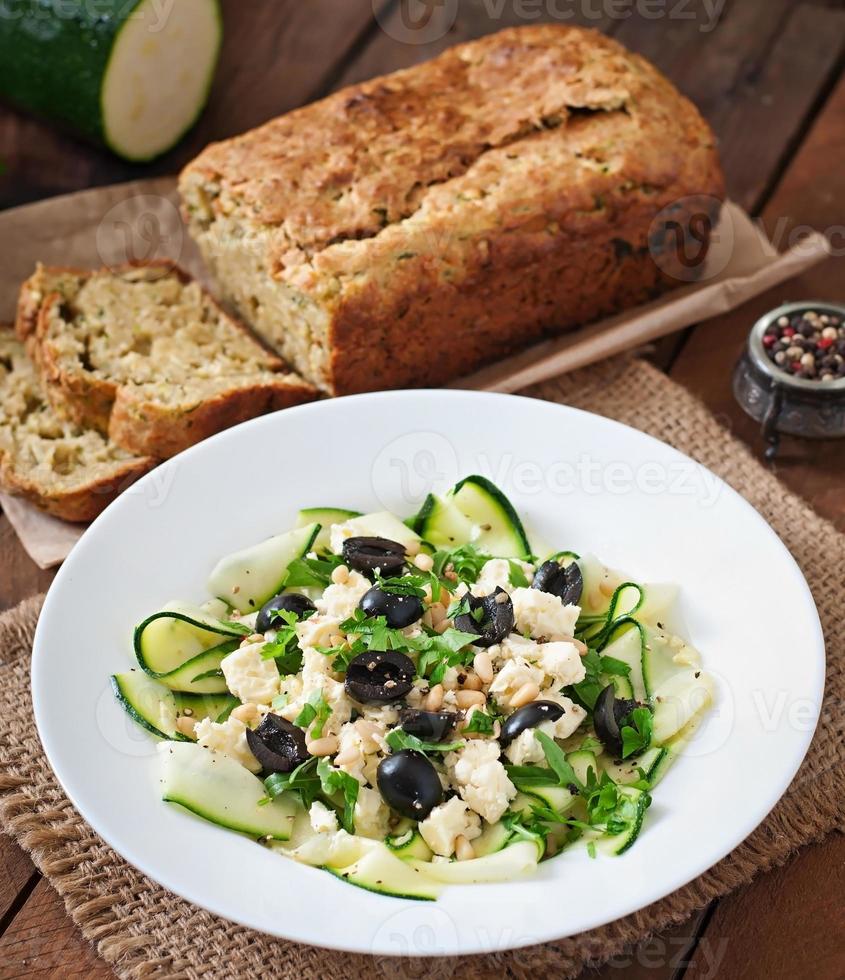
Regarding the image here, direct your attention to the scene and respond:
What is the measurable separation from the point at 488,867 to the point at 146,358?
102 inches

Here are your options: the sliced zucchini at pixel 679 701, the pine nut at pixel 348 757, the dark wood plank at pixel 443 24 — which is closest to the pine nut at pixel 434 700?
the pine nut at pixel 348 757

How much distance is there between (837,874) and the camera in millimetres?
3377

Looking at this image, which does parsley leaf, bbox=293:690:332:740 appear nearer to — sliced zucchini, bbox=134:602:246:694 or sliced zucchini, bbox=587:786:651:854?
sliced zucchini, bbox=134:602:246:694

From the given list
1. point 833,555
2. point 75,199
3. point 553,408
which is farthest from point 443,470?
point 75,199

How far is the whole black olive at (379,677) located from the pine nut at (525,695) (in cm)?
29

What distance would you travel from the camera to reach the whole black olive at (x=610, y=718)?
325cm

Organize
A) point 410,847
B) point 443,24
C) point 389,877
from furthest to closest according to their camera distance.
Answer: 1. point 443,24
2. point 410,847
3. point 389,877

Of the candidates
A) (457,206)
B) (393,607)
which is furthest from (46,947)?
(457,206)

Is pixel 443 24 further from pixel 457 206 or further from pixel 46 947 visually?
pixel 46 947

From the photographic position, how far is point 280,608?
11.7 ft

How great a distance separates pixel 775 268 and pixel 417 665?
283 cm

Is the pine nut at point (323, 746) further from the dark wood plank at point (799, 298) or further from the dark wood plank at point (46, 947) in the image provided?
the dark wood plank at point (799, 298)

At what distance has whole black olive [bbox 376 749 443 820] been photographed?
3023mm

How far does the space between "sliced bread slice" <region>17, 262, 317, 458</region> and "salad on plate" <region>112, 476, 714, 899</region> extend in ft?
3.02
